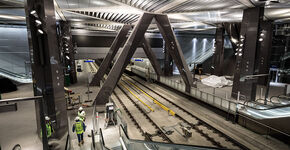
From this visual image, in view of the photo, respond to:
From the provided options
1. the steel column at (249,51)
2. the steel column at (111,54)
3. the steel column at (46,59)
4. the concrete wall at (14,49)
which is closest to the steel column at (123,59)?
the steel column at (46,59)

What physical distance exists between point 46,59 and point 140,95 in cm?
938

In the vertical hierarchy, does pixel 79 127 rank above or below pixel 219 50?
below

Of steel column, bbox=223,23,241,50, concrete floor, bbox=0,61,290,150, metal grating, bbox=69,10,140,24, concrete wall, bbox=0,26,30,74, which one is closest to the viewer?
concrete floor, bbox=0,61,290,150

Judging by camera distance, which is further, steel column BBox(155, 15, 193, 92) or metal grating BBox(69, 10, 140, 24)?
metal grating BBox(69, 10, 140, 24)

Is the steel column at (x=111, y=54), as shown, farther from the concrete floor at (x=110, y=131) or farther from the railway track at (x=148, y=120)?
the concrete floor at (x=110, y=131)

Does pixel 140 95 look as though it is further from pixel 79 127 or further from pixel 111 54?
pixel 79 127

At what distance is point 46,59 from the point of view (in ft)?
19.0

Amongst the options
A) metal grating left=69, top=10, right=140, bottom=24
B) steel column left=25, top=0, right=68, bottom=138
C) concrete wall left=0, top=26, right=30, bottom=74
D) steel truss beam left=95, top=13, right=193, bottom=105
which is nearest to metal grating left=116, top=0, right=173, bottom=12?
steel truss beam left=95, top=13, right=193, bottom=105

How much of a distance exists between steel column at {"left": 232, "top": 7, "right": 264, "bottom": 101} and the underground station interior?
6cm

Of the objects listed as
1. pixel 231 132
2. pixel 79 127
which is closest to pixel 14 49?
pixel 79 127

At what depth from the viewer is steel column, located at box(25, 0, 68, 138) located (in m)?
5.47

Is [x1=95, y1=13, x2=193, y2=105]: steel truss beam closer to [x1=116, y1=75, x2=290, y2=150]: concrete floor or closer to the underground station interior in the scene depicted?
the underground station interior

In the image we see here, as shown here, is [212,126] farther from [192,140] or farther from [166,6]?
[166,6]

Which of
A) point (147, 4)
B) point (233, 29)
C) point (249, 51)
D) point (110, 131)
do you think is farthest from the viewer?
point (233, 29)
